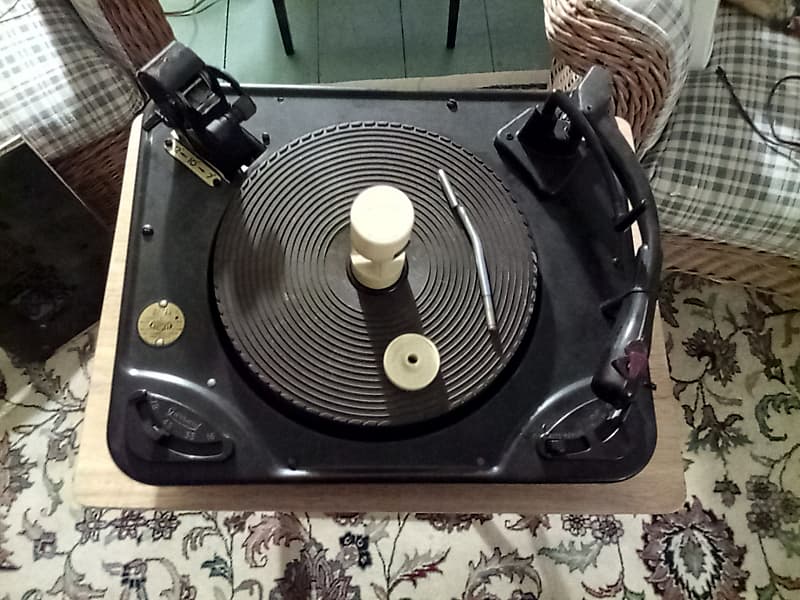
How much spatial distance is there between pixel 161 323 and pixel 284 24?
2.91 ft

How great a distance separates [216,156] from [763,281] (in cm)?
91

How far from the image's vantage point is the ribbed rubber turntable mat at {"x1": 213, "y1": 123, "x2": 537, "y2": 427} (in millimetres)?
643

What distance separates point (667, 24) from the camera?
2.73ft

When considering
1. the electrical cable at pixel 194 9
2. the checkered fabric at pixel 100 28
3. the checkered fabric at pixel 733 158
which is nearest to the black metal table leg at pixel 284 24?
the electrical cable at pixel 194 9

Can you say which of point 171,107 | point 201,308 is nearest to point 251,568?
point 201,308

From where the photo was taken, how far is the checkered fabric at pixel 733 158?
982mm

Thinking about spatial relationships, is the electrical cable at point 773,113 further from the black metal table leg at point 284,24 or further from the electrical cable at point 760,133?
the black metal table leg at point 284,24

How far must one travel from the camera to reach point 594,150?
2.24 feet

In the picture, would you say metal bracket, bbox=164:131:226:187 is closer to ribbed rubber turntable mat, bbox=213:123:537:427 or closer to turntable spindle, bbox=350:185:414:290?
ribbed rubber turntable mat, bbox=213:123:537:427

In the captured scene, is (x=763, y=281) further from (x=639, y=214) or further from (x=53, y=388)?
(x=53, y=388)

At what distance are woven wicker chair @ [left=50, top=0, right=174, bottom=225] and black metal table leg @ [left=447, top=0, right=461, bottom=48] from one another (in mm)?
575

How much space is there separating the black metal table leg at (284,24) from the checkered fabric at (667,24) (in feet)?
2.38

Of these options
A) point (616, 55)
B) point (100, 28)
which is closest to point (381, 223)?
point (616, 55)

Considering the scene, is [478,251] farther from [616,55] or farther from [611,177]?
[616,55]
